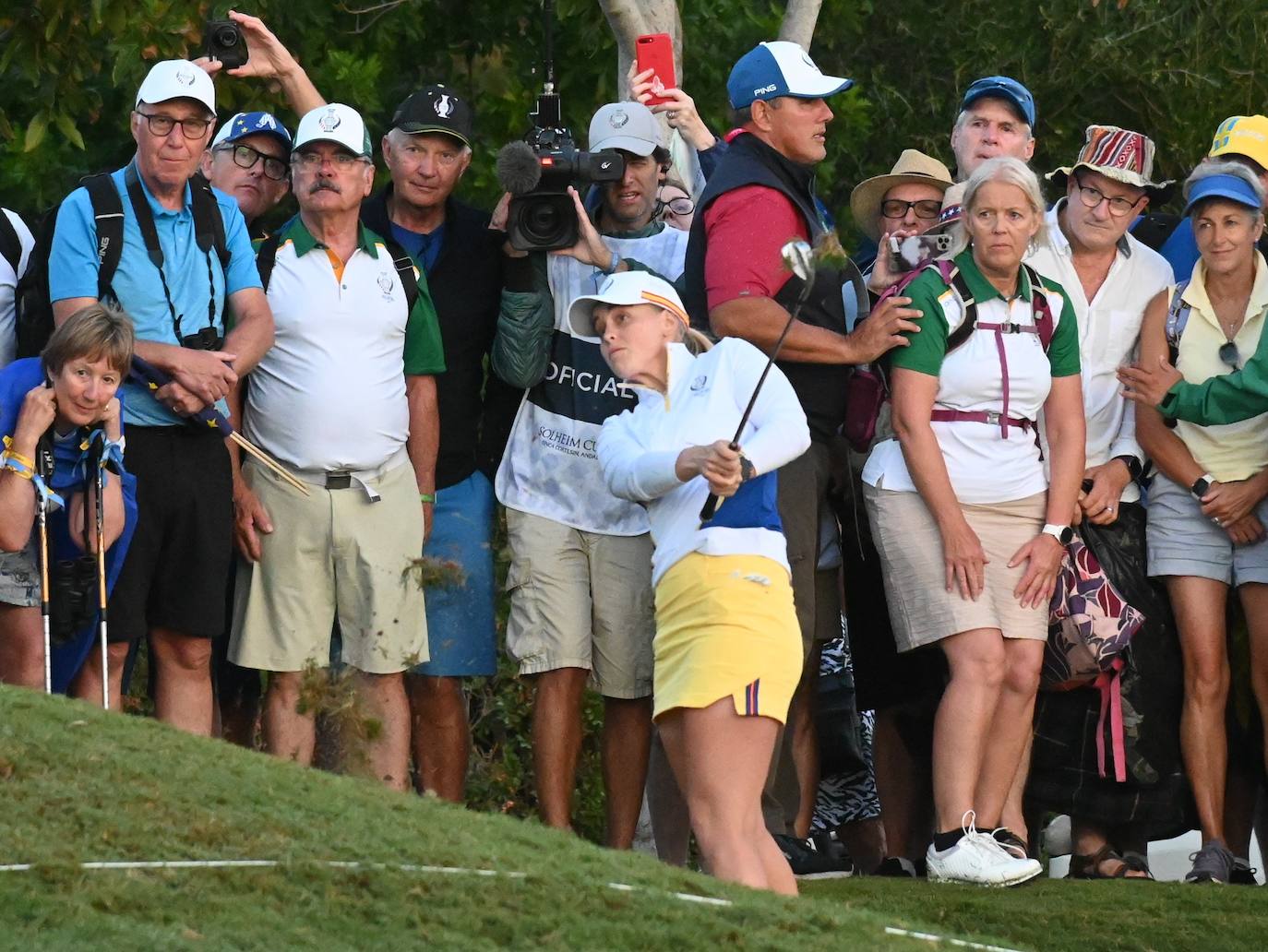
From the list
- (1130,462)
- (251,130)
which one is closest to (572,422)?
(251,130)

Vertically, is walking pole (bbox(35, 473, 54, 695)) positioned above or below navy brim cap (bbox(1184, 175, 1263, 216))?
below

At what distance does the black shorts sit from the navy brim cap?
3558mm

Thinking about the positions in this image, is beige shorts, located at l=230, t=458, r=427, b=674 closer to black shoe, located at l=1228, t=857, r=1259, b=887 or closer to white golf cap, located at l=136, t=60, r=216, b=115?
white golf cap, located at l=136, t=60, r=216, b=115

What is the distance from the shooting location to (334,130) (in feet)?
26.1

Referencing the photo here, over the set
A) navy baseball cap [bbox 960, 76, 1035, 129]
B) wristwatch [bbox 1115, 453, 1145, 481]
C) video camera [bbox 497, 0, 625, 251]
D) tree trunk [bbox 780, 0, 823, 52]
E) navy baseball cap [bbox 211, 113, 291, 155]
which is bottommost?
wristwatch [bbox 1115, 453, 1145, 481]

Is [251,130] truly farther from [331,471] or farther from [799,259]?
[799,259]

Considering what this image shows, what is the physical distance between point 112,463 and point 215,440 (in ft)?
1.35

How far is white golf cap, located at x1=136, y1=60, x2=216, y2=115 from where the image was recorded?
7574 millimetres

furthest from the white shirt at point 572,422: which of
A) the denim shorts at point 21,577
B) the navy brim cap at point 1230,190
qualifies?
the navy brim cap at point 1230,190

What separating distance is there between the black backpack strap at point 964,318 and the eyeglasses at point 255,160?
2589 mm

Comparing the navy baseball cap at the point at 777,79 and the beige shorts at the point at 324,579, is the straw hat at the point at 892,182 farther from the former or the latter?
the beige shorts at the point at 324,579

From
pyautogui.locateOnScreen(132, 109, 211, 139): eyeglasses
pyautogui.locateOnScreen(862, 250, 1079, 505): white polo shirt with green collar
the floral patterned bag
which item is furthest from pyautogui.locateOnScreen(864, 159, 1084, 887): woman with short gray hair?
pyautogui.locateOnScreen(132, 109, 211, 139): eyeglasses

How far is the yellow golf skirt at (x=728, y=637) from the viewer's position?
643 centimetres

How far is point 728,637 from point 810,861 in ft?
5.47
